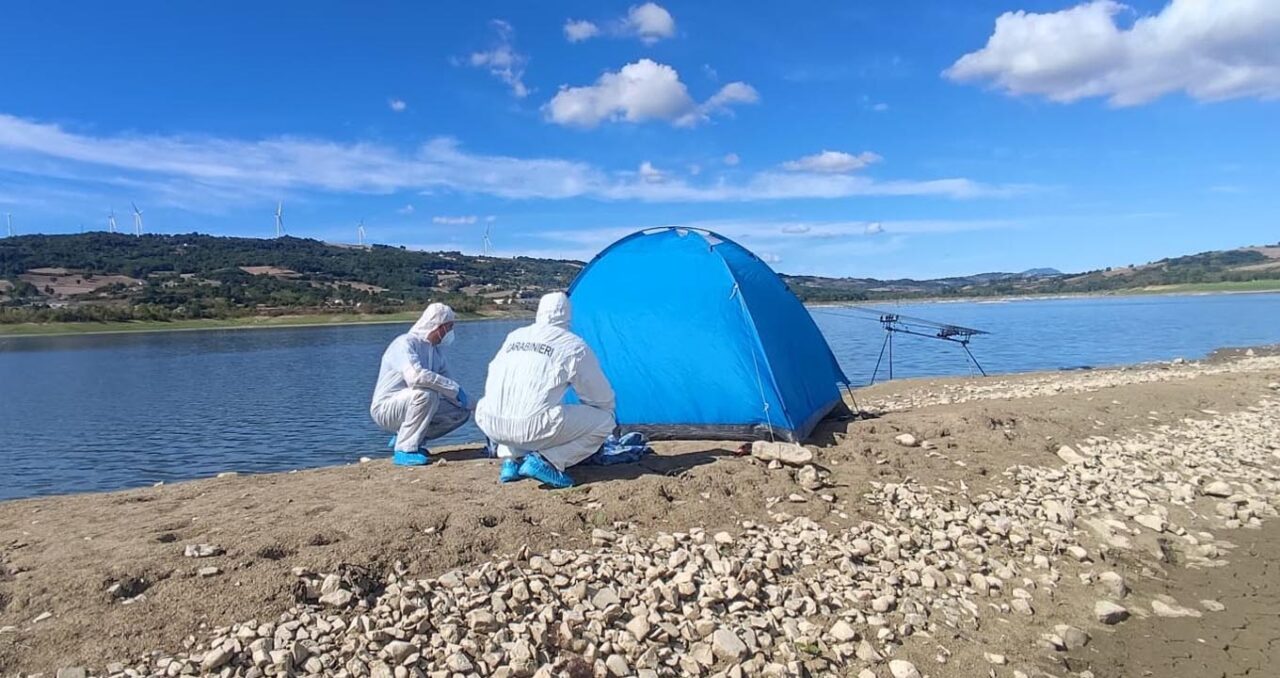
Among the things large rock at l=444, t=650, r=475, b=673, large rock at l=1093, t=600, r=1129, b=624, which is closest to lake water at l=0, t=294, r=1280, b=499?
large rock at l=444, t=650, r=475, b=673

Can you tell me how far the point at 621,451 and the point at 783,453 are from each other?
1.74 meters

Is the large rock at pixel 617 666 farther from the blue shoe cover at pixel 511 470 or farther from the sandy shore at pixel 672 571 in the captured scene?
the blue shoe cover at pixel 511 470

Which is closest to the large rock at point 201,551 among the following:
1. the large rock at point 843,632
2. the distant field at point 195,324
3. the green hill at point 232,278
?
the large rock at point 843,632

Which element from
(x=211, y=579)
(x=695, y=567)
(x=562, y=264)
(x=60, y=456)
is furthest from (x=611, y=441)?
(x=562, y=264)

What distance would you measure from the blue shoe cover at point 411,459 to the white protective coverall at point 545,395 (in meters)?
1.87

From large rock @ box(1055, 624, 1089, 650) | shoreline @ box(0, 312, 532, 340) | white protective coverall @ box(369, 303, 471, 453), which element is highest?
white protective coverall @ box(369, 303, 471, 453)

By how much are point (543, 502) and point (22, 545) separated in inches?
153

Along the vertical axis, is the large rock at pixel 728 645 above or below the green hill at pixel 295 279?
below

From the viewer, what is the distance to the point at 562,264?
16450 centimetres

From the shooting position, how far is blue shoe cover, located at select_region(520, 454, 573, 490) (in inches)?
286

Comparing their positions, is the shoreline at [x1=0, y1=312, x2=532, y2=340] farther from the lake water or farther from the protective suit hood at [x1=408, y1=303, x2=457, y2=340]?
the protective suit hood at [x1=408, y1=303, x2=457, y2=340]

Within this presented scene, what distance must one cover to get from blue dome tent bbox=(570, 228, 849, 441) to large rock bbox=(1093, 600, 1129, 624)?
12.3 ft

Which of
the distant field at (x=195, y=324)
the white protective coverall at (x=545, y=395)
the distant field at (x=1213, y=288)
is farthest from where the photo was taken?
the distant field at (x=1213, y=288)

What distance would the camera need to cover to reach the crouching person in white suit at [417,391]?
8.93 metres
